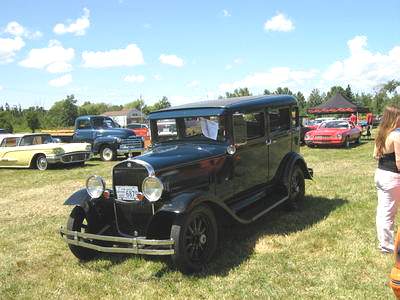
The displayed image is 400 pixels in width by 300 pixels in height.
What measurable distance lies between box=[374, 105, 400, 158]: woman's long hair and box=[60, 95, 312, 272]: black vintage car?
1.89m

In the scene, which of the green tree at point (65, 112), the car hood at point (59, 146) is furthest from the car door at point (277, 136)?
the green tree at point (65, 112)

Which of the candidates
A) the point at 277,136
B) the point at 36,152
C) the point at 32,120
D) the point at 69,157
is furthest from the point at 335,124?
the point at 32,120

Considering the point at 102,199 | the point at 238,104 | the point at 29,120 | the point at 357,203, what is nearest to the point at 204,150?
the point at 238,104

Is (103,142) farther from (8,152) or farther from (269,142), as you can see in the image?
(269,142)

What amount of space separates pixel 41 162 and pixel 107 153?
3.37m

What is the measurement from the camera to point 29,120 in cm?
5912

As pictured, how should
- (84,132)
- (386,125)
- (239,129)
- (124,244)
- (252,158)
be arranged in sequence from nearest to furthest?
1. (386,125)
2. (124,244)
3. (239,129)
4. (252,158)
5. (84,132)

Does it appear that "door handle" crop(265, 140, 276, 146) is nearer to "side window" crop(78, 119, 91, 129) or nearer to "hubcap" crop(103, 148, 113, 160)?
"hubcap" crop(103, 148, 113, 160)

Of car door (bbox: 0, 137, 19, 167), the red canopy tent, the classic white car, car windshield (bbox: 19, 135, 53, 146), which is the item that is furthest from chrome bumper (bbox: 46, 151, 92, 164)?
the red canopy tent

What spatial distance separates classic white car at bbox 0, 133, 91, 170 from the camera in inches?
640

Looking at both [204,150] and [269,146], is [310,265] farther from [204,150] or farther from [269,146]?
[269,146]

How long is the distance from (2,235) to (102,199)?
2.56 meters

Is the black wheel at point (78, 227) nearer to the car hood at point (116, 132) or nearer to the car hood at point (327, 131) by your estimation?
the car hood at point (116, 132)

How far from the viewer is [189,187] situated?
5.66m
